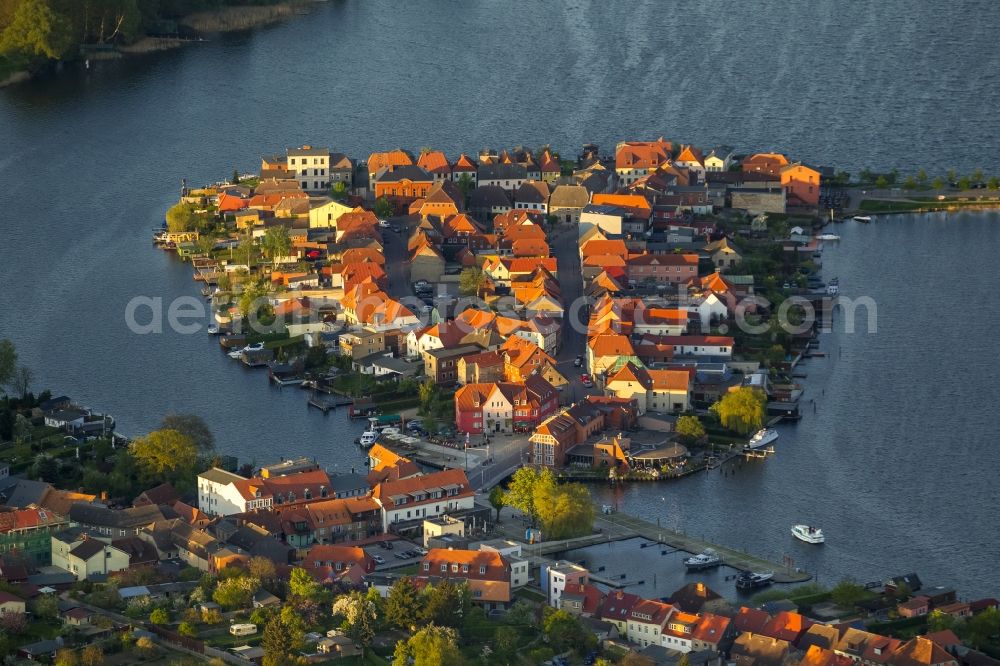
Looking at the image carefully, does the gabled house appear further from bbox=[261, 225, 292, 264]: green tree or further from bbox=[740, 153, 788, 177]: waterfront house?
bbox=[740, 153, 788, 177]: waterfront house

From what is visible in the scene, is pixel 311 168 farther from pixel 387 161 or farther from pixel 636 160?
pixel 636 160

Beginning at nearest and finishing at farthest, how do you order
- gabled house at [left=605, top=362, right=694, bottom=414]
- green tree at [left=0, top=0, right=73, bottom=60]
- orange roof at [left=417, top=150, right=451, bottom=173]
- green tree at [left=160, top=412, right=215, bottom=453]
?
green tree at [left=160, top=412, right=215, bottom=453] → gabled house at [left=605, top=362, right=694, bottom=414] → orange roof at [left=417, top=150, right=451, bottom=173] → green tree at [left=0, top=0, right=73, bottom=60]

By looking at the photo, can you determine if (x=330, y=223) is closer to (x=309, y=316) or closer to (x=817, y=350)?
(x=309, y=316)

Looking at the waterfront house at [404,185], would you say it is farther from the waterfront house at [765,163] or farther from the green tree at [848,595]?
the green tree at [848,595]

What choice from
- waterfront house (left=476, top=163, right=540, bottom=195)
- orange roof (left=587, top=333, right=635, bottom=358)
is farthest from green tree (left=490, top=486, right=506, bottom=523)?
waterfront house (left=476, top=163, right=540, bottom=195)

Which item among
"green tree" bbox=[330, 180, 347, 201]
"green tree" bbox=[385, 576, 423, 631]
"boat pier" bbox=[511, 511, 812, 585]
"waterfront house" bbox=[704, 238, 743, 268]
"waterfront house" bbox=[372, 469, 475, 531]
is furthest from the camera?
"green tree" bbox=[330, 180, 347, 201]
